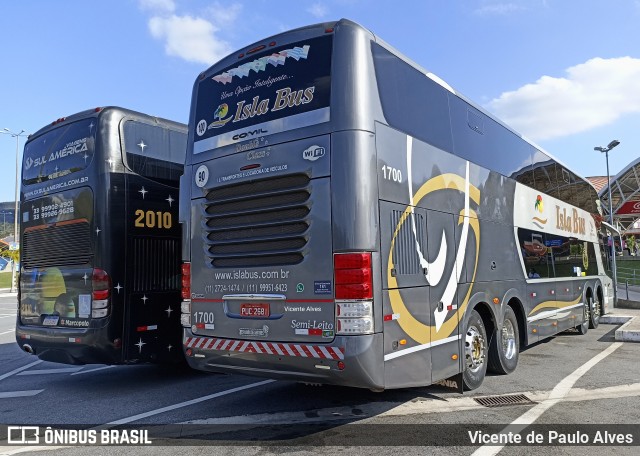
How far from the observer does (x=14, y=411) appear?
6.44 m

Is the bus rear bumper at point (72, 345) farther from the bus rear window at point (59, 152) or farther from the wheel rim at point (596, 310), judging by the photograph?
the wheel rim at point (596, 310)

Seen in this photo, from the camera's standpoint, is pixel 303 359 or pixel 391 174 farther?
pixel 391 174

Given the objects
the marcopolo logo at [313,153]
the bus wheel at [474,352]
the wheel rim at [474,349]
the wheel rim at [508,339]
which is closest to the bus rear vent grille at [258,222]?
the marcopolo logo at [313,153]

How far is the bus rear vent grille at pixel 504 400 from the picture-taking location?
6.24 meters

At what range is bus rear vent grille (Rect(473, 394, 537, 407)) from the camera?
6.24 meters

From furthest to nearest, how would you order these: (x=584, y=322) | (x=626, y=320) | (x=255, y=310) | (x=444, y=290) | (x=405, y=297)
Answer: (x=626, y=320) → (x=584, y=322) → (x=444, y=290) → (x=255, y=310) → (x=405, y=297)

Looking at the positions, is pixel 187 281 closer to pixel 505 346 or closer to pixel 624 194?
pixel 505 346

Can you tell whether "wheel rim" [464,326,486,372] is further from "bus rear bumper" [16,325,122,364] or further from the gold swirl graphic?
"bus rear bumper" [16,325,122,364]

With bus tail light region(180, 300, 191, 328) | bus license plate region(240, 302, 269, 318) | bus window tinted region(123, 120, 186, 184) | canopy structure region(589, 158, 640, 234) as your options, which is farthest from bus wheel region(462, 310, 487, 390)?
canopy structure region(589, 158, 640, 234)

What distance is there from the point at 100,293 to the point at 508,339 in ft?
20.1

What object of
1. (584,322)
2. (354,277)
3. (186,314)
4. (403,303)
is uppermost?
(354,277)

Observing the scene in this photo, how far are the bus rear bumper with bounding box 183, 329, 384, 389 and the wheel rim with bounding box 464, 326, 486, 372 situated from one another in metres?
2.30

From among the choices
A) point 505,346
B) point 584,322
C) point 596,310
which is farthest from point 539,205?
point 596,310

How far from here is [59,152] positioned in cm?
781
